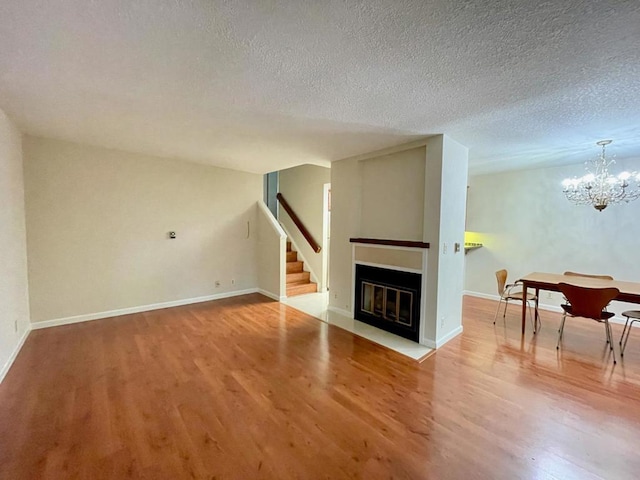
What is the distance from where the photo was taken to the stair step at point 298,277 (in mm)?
5938

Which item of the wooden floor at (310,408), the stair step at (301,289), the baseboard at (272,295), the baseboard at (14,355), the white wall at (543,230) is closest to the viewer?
the wooden floor at (310,408)

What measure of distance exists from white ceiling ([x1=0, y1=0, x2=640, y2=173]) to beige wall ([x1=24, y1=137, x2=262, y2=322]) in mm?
811

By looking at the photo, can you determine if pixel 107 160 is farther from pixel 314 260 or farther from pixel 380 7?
pixel 380 7

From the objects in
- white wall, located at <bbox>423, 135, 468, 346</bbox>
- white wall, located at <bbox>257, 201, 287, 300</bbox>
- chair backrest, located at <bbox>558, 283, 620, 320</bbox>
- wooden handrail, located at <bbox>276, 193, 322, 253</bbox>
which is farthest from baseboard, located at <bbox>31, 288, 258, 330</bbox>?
chair backrest, located at <bbox>558, 283, 620, 320</bbox>

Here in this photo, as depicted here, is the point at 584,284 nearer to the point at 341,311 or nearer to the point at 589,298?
the point at 589,298

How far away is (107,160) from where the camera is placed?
4.07 m

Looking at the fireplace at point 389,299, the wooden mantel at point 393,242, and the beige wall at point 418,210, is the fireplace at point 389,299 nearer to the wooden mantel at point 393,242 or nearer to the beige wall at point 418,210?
the beige wall at point 418,210

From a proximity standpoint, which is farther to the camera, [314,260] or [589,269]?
[314,260]

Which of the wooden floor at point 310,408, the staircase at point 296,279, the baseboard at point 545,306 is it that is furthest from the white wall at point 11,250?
the baseboard at point 545,306

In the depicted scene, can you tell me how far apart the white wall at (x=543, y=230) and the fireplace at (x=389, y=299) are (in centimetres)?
293

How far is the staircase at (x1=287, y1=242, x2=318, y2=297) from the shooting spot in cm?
569

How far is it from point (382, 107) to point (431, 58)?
74 cm

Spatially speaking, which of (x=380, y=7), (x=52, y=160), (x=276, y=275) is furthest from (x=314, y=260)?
(x=380, y=7)

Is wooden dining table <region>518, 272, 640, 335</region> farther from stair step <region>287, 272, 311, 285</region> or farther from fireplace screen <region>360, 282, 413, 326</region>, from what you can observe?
stair step <region>287, 272, 311, 285</region>
